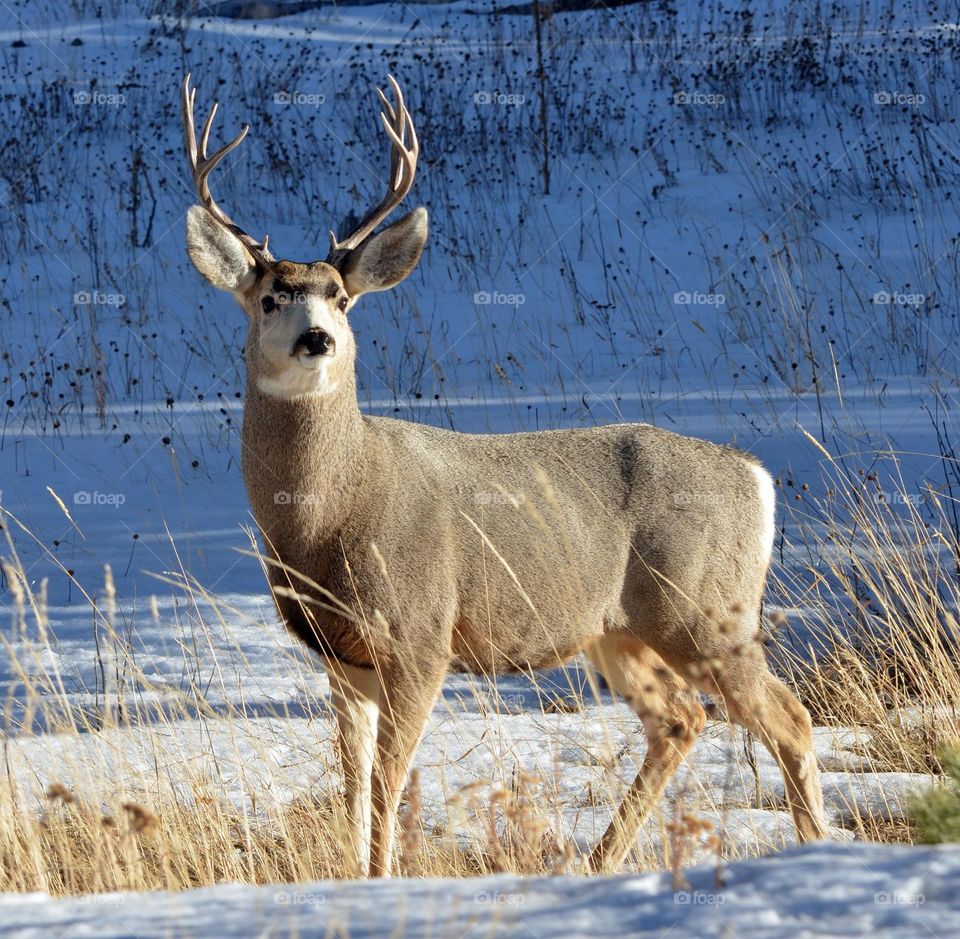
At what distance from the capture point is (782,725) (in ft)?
15.7

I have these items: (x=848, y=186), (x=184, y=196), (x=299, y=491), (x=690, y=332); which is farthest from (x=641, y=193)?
(x=299, y=491)

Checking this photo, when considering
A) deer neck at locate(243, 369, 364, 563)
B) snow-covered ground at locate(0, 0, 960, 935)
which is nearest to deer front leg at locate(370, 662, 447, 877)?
snow-covered ground at locate(0, 0, 960, 935)

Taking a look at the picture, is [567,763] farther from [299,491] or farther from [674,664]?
[299,491]

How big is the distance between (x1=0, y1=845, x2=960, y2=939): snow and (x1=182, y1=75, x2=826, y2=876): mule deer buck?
242cm

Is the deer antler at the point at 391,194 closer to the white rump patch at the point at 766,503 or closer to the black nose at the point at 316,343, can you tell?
the black nose at the point at 316,343

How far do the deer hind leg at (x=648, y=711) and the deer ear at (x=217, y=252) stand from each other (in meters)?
1.89

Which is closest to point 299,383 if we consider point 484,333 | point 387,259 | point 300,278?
point 300,278

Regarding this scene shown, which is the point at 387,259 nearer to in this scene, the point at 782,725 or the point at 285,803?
the point at 285,803

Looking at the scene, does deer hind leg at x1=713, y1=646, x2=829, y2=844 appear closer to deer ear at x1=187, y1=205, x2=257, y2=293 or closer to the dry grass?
the dry grass

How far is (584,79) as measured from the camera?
18250mm

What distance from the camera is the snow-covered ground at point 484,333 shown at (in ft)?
14.6

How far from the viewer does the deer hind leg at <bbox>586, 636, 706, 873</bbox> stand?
14.9 ft

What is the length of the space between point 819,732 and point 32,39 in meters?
18.3

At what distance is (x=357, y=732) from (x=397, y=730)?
0.17 metres
